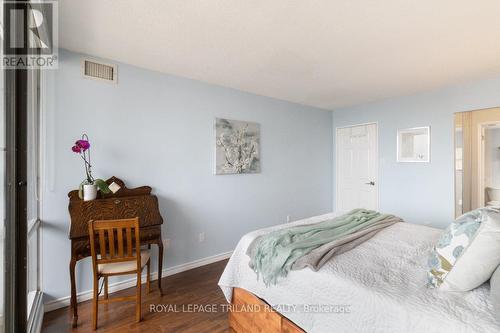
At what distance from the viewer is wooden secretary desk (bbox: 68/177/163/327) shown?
202 centimetres

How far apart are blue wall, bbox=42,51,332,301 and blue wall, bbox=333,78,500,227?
1217mm

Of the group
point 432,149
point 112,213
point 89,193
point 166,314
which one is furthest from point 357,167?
point 89,193

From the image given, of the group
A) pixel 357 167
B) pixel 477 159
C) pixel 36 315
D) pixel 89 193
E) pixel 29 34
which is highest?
pixel 29 34

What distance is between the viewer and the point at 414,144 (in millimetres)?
3703

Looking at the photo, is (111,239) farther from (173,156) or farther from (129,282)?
(173,156)

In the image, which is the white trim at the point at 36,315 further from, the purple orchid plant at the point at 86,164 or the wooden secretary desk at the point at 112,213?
the purple orchid plant at the point at 86,164

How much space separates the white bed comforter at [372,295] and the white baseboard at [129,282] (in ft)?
4.10

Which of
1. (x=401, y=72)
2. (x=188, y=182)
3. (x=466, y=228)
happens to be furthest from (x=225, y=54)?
(x=466, y=228)

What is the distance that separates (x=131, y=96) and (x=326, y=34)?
6.70 ft

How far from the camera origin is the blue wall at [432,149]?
3227 millimetres

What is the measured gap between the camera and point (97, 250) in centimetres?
203

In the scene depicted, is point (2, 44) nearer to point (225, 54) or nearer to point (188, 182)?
point (225, 54)

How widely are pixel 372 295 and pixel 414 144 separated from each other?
331 centimetres

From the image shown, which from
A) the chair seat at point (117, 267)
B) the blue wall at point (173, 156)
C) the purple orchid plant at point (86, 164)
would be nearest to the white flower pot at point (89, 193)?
the purple orchid plant at point (86, 164)
